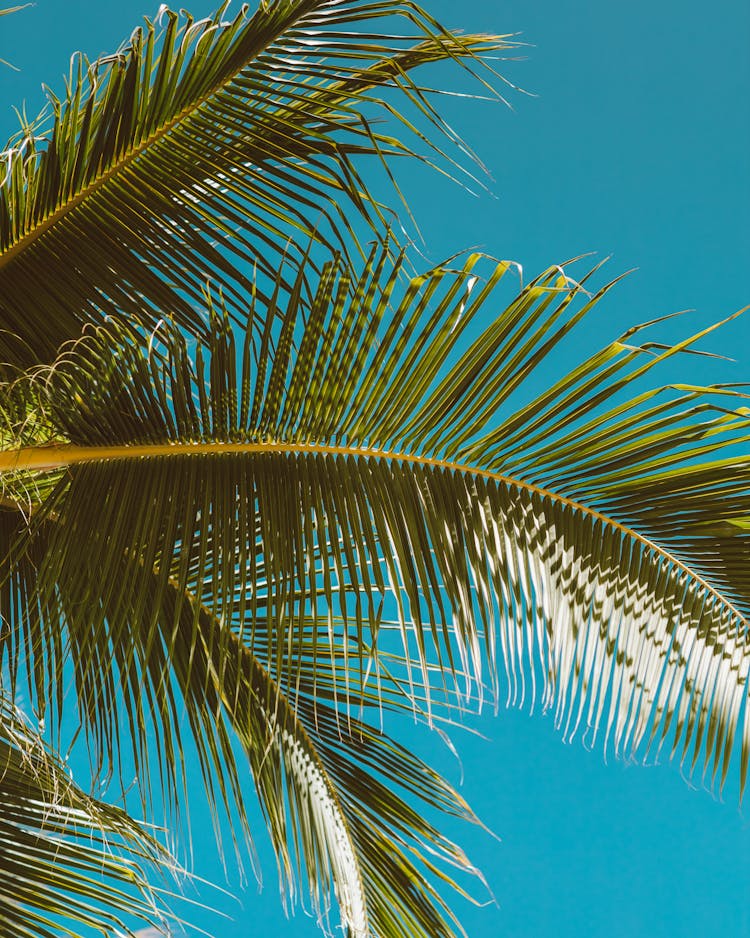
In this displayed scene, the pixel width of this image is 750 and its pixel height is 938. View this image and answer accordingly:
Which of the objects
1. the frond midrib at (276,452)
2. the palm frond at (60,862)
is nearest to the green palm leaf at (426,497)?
Result: the frond midrib at (276,452)

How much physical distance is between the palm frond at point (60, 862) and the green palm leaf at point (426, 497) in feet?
1.02

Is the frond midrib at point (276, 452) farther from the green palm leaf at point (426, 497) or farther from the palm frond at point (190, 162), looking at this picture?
the palm frond at point (190, 162)

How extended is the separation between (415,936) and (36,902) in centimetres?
105

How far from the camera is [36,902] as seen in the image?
2629 mm

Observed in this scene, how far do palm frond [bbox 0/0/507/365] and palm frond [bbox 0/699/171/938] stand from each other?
1.16 metres

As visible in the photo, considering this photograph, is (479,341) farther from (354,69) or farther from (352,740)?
(352,740)

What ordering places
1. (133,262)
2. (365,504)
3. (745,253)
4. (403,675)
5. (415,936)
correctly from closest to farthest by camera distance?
(365,504)
(133,262)
(415,936)
(403,675)
(745,253)

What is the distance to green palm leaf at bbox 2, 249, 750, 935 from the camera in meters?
1.97

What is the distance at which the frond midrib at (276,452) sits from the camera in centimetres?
201

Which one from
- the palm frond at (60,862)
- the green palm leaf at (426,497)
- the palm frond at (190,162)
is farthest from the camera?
the palm frond at (60,862)

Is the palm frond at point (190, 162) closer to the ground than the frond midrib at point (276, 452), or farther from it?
farther from it

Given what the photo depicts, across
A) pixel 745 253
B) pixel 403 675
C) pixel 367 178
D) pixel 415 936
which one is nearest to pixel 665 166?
pixel 745 253

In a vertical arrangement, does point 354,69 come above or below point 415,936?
above

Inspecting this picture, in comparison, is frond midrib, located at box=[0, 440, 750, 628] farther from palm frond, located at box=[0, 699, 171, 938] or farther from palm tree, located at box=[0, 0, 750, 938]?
palm frond, located at box=[0, 699, 171, 938]
